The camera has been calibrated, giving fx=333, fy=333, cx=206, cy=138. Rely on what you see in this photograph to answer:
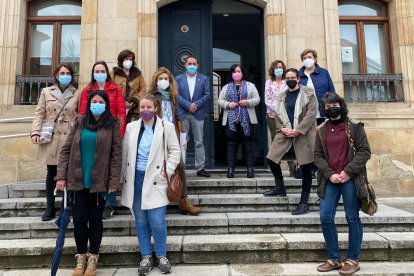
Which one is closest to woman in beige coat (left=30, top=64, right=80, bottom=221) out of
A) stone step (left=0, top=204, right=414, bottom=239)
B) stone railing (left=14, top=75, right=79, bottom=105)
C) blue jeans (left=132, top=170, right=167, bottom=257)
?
stone step (left=0, top=204, right=414, bottom=239)

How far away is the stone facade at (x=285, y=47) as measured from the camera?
6.76 meters

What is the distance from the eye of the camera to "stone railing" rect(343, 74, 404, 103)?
Result: 284 inches

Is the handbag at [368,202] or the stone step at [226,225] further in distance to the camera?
the stone step at [226,225]

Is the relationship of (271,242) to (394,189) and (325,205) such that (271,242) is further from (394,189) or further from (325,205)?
(394,189)

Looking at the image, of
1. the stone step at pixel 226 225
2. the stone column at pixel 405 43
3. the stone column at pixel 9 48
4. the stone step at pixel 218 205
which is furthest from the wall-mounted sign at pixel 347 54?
the stone column at pixel 9 48

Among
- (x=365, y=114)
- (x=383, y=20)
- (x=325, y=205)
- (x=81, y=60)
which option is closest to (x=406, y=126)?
(x=365, y=114)

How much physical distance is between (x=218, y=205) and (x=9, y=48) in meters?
5.51

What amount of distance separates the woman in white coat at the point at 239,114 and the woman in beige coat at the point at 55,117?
7.82 ft

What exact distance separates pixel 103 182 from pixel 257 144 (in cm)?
556

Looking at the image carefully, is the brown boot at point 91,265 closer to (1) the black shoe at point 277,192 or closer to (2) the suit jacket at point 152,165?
(2) the suit jacket at point 152,165

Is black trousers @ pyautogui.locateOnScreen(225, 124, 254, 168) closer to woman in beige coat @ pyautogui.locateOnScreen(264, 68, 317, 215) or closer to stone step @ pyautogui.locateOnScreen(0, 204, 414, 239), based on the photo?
woman in beige coat @ pyautogui.locateOnScreen(264, 68, 317, 215)

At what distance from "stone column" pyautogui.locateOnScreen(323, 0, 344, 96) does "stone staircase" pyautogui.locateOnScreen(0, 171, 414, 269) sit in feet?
9.00

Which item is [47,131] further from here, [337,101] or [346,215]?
[346,215]

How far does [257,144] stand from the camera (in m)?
8.51
